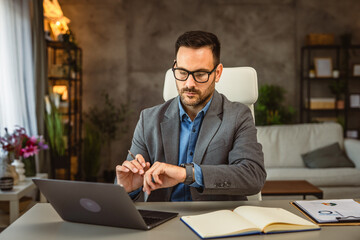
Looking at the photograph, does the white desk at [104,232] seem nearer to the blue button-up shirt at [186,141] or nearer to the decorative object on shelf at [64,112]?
the blue button-up shirt at [186,141]

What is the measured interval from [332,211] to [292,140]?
3.34 meters

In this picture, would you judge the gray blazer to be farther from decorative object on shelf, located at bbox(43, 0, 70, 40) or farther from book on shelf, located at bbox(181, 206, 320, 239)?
decorative object on shelf, located at bbox(43, 0, 70, 40)

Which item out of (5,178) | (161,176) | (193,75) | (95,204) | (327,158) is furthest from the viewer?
(327,158)

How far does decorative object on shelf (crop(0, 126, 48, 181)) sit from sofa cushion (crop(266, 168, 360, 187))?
2.17 metres

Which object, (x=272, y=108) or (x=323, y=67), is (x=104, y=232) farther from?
(x=323, y=67)

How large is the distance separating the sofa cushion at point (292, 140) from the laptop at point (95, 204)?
134 inches

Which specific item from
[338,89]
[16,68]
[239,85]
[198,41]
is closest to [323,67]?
[338,89]

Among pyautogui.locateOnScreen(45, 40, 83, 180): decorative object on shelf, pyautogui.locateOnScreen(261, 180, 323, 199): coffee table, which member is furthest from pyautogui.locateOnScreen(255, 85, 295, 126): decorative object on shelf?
pyautogui.locateOnScreen(45, 40, 83, 180): decorative object on shelf

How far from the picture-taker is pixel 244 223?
1.04 metres

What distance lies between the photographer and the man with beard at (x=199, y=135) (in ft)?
4.67

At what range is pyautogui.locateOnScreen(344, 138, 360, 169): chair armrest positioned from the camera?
412 cm

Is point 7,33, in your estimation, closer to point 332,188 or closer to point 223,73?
point 223,73

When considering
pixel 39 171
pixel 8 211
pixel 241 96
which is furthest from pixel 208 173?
pixel 39 171

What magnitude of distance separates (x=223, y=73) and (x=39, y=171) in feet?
9.38
